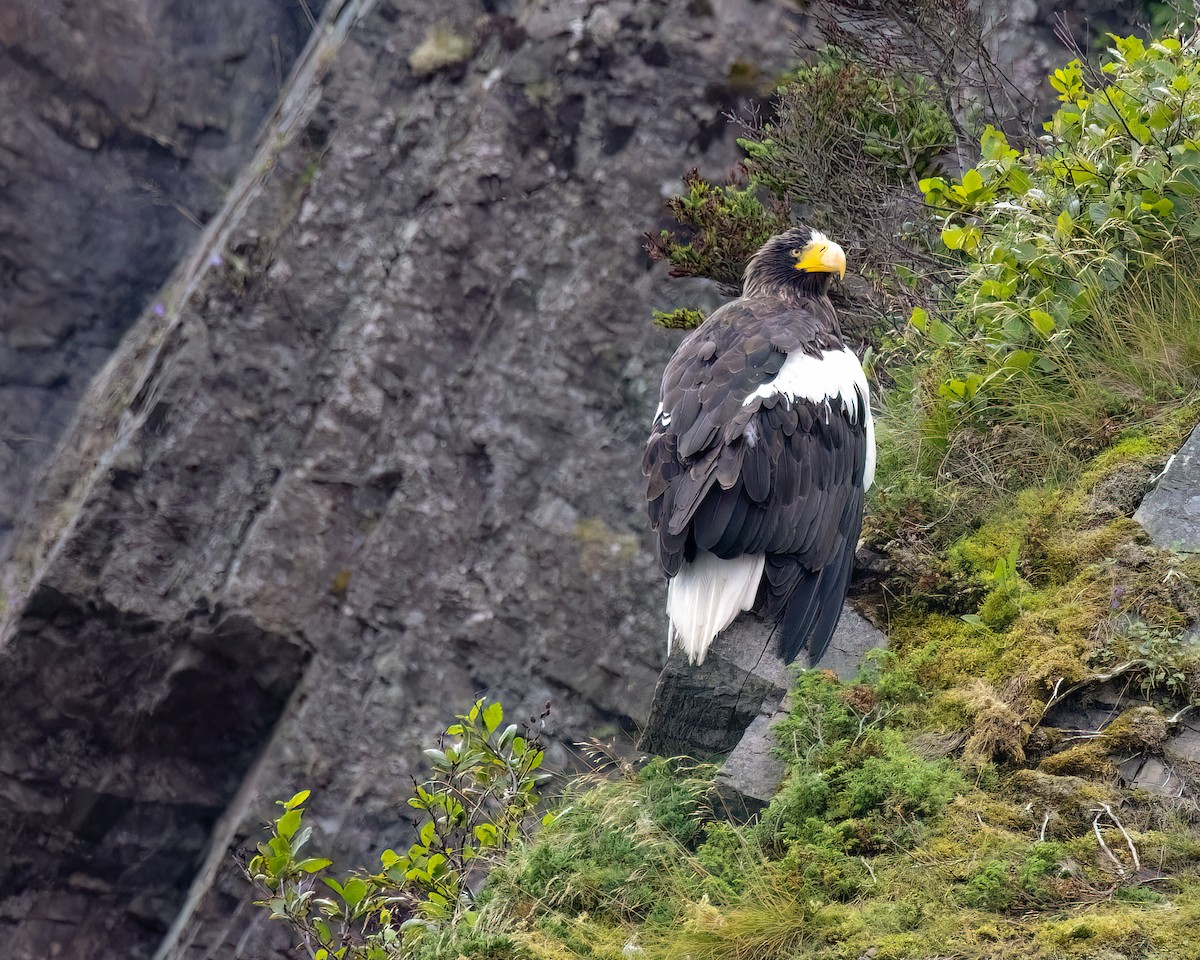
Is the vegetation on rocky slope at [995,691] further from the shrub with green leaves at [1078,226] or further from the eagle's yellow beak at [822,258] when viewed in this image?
the eagle's yellow beak at [822,258]

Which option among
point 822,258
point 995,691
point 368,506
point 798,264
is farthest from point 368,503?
point 995,691

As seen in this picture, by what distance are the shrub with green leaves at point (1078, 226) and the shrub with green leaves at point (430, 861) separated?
2082 millimetres

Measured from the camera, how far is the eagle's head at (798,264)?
4539 millimetres

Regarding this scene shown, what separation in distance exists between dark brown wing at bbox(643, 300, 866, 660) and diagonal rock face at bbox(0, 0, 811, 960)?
10.5 ft

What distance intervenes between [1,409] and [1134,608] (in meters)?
9.11

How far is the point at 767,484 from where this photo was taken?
362 cm

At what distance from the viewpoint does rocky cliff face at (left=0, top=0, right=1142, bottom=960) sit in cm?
710

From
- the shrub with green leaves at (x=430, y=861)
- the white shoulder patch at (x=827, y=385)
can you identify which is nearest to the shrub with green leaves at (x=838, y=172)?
the white shoulder patch at (x=827, y=385)

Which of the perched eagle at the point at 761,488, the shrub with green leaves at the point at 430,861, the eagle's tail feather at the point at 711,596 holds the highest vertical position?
the perched eagle at the point at 761,488

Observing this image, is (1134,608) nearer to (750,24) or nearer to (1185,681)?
(1185,681)

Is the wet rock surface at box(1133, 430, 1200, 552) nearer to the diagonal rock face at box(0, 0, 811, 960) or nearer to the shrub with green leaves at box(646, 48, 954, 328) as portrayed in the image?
the shrub with green leaves at box(646, 48, 954, 328)

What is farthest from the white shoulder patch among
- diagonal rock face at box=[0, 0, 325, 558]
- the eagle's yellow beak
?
diagonal rock face at box=[0, 0, 325, 558]

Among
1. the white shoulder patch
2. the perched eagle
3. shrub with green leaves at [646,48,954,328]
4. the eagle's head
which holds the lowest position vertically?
the perched eagle

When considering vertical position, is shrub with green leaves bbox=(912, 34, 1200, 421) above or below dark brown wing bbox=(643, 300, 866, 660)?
above
